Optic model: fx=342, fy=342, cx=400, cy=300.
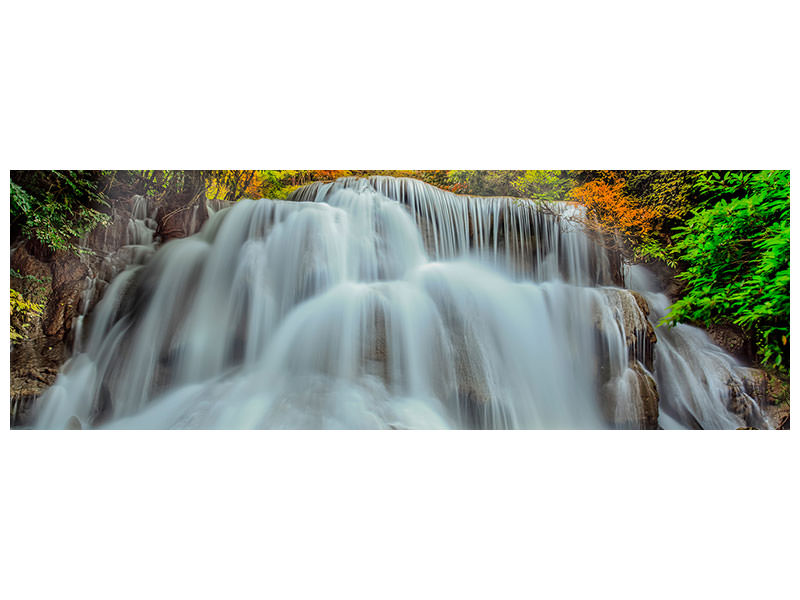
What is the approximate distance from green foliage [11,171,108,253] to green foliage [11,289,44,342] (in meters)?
0.33

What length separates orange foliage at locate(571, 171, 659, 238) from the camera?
2025 millimetres

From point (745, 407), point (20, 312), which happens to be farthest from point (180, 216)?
point (745, 407)

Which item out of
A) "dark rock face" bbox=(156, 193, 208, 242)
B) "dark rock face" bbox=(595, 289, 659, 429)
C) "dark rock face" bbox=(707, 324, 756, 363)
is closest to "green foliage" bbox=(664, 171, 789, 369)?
"dark rock face" bbox=(707, 324, 756, 363)

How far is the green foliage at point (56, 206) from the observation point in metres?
1.95

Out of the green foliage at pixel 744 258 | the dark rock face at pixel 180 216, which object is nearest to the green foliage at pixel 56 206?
the dark rock face at pixel 180 216

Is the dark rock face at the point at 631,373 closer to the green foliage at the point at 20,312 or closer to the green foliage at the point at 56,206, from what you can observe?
the green foliage at the point at 56,206

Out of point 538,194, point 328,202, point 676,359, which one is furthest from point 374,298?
point 676,359

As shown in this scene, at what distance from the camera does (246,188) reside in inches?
80.7

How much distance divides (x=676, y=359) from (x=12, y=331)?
383 centimetres

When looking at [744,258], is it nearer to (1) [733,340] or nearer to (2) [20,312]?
(1) [733,340]

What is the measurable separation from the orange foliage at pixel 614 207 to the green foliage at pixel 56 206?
285 cm

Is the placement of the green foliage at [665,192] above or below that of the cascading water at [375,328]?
above

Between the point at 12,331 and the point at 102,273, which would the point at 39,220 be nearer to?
the point at 102,273

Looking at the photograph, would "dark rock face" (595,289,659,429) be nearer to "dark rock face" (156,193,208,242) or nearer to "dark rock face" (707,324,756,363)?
"dark rock face" (707,324,756,363)
